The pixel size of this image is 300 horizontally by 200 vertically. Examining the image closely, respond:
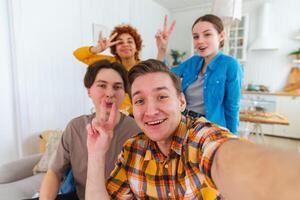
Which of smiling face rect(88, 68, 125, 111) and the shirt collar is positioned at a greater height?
the shirt collar

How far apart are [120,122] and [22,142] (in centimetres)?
186

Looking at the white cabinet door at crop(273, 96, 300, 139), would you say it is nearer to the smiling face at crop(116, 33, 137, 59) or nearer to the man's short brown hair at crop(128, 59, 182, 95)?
the smiling face at crop(116, 33, 137, 59)

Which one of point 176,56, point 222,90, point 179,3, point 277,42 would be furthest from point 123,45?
point 277,42

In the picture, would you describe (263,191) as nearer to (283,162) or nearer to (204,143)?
(283,162)

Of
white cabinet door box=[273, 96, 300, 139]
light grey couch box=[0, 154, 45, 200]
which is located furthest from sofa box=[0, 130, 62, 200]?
white cabinet door box=[273, 96, 300, 139]

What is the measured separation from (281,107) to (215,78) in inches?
136

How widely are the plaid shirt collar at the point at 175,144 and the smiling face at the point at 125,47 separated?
3.44ft

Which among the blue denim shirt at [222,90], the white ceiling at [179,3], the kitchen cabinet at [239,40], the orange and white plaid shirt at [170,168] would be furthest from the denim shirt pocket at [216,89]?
the white ceiling at [179,3]

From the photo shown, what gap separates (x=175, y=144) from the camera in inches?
28.6

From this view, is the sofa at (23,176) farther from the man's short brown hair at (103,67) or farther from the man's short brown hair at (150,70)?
the man's short brown hair at (150,70)

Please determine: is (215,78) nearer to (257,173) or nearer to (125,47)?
(125,47)

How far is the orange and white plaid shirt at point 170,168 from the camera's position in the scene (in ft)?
1.99

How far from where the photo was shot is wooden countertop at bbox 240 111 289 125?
2.80 metres

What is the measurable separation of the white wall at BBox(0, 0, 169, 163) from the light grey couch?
2.55 feet
